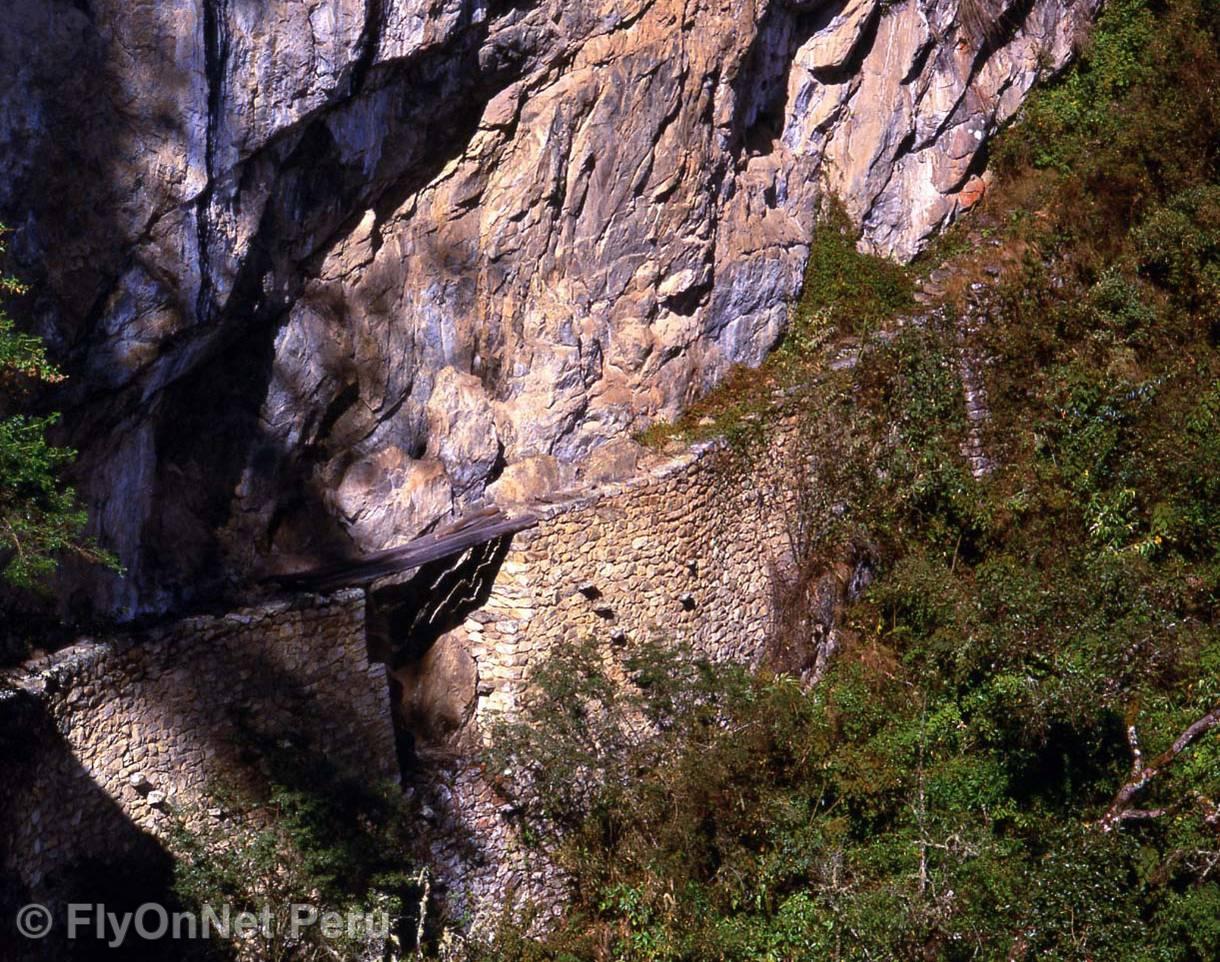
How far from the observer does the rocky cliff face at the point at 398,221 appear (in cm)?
769

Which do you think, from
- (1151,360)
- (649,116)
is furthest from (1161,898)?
(649,116)

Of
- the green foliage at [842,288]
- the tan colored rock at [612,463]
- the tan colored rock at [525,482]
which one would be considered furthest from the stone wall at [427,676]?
the green foliage at [842,288]

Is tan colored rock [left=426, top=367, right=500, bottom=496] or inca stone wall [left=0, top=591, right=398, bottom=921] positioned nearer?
inca stone wall [left=0, top=591, right=398, bottom=921]

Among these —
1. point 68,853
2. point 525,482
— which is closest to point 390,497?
point 525,482

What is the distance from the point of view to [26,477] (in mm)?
7062

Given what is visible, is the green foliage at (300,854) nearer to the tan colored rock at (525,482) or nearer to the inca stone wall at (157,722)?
the inca stone wall at (157,722)

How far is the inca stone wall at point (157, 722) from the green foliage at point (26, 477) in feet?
2.74

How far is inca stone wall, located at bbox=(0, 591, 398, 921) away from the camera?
7.50 m

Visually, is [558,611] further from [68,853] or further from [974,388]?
[974,388]

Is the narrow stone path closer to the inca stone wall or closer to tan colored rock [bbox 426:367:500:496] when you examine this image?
tan colored rock [bbox 426:367:500:496]

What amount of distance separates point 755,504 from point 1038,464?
8.87 ft

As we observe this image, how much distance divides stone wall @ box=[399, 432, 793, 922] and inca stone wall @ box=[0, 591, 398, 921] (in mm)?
804

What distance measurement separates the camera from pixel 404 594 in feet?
31.8

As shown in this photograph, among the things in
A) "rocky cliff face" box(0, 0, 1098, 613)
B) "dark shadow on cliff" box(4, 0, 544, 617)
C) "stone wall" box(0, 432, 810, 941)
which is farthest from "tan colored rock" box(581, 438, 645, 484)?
"dark shadow on cliff" box(4, 0, 544, 617)
